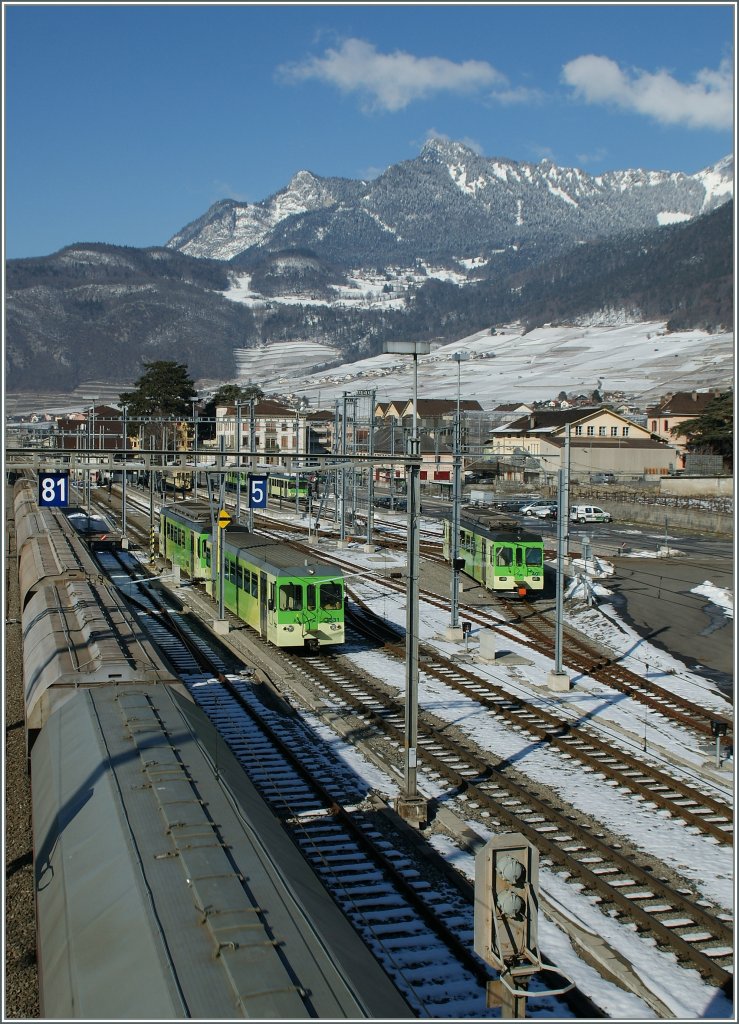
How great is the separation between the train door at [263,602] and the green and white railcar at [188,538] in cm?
693

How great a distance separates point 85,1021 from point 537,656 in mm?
19561

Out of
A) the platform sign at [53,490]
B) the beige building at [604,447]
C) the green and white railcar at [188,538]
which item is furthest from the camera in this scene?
the beige building at [604,447]

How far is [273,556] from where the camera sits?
23.6 metres

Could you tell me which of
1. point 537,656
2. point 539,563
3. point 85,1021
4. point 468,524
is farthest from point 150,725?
point 468,524

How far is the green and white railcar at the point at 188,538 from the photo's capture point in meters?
31.1

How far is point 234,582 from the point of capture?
87.1 feet

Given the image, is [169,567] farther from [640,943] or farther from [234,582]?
[640,943]

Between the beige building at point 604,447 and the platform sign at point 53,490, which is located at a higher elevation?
the beige building at point 604,447

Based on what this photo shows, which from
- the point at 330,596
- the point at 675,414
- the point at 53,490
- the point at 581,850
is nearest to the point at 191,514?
the point at 330,596

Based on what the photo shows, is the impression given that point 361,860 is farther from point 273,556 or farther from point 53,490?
point 273,556

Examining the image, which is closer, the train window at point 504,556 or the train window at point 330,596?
the train window at point 330,596

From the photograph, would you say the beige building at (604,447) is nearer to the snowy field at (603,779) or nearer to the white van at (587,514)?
the white van at (587,514)

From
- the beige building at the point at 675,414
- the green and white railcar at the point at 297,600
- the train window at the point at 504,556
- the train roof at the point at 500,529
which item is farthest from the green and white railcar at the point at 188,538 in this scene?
the beige building at the point at 675,414

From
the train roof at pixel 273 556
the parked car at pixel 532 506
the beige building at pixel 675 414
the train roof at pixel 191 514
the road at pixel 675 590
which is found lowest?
the road at pixel 675 590
